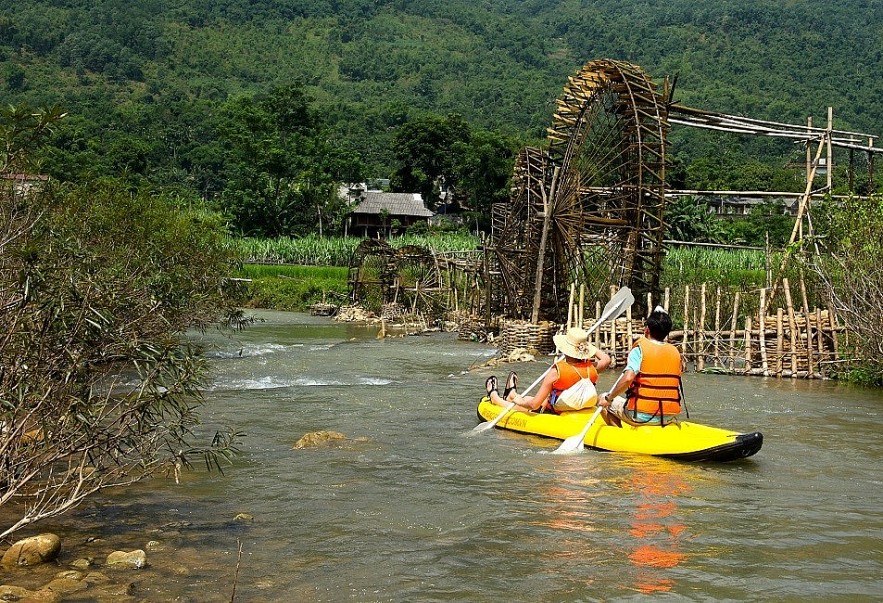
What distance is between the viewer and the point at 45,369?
295 inches

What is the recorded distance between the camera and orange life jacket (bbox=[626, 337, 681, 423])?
438 inches

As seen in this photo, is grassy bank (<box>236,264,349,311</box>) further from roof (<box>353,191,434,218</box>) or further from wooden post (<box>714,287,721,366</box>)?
wooden post (<box>714,287,721,366</box>)

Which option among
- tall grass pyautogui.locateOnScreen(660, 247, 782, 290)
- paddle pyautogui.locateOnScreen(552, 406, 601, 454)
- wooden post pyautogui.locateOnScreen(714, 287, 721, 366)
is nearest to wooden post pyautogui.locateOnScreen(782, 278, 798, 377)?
wooden post pyautogui.locateOnScreen(714, 287, 721, 366)

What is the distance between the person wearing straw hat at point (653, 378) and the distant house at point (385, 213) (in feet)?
175

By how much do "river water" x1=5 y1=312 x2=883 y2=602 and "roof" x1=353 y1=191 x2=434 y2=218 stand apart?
166 ft

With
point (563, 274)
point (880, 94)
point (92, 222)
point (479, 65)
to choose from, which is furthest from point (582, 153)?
point (479, 65)

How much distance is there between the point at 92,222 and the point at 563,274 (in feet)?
38.0

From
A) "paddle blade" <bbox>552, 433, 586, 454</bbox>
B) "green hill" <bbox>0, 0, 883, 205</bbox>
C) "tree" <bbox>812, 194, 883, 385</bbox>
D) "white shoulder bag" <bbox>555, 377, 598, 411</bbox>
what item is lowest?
"paddle blade" <bbox>552, 433, 586, 454</bbox>

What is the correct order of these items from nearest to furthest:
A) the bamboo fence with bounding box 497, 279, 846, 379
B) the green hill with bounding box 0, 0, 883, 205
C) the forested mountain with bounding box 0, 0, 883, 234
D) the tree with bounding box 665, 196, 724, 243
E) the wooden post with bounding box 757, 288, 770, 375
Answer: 1. the bamboo fence with bounding box 497, 279, 846, 379
2. the wooden post with bounding box 757, 288, 770, 375
3. the tree with bounding box 665, 196, 724, 243
4. the forested mountain with bounding box 0, 0, 883, 234
5. the green hill with bounding box 0, 0, 883, 205

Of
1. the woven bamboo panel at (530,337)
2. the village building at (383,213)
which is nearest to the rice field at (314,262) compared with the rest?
the woven bamboo panel at (530,337)

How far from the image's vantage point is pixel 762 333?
1823 centimetres

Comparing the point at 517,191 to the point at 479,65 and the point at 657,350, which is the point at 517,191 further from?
the point at 479,65

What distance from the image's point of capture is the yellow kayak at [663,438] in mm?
11008

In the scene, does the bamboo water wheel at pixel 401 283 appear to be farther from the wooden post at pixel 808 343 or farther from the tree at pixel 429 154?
the tree at pixel 429 154
